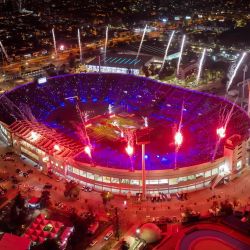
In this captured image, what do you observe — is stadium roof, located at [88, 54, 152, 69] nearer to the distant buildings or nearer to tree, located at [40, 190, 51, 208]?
the distant buildings

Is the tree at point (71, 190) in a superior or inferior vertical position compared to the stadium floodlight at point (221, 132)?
inferior

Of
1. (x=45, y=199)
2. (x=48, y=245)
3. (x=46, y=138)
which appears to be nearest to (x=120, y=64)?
(x=46, y=138)

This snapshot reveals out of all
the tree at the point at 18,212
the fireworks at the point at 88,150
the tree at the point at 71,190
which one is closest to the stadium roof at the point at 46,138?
the fireworks at the point at 88,150

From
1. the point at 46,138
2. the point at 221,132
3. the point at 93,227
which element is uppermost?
the point at 221,132

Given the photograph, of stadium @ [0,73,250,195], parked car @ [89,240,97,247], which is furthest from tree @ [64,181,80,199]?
parked car @ [89,240,97,247]

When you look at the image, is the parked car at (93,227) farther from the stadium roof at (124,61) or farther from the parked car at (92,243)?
the stadium roof at (124,61)

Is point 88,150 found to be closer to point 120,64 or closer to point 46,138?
point 46,138
